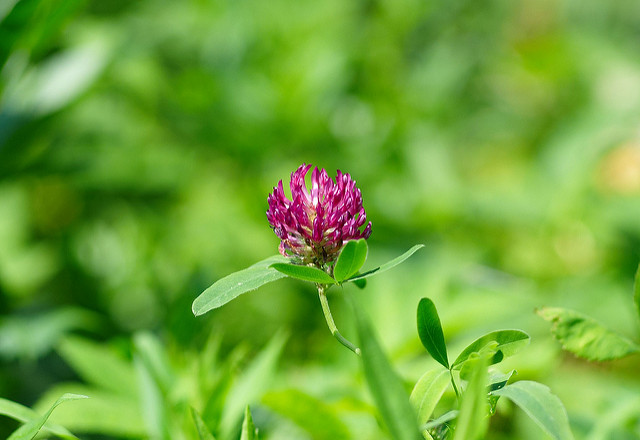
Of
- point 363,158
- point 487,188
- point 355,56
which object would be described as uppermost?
point 355,56

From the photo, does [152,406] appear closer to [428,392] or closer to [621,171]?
[428,392]

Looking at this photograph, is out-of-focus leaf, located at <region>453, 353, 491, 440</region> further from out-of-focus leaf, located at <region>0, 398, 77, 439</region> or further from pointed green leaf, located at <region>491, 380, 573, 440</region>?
out-of-focus leaf, located at <region>0, 398, 77, 439</region>

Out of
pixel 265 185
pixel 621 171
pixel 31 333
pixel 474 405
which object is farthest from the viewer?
pixel 621 171

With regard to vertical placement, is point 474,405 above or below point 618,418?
above

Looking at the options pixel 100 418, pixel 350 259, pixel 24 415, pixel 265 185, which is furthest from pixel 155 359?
pixel 265 185

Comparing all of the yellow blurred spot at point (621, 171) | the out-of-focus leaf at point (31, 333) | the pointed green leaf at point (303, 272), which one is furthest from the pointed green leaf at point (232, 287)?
the yellow blurred spot at point (621, 171)

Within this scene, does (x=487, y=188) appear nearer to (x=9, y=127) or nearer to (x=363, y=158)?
(x=363, y=158)

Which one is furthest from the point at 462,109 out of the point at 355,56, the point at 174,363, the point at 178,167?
the point at 174,363
